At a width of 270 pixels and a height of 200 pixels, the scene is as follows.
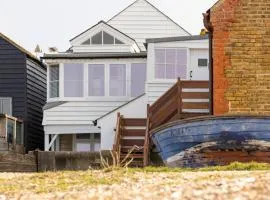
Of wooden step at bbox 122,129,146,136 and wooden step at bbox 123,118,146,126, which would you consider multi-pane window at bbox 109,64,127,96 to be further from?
wooden step at bbox 122,129,146,136

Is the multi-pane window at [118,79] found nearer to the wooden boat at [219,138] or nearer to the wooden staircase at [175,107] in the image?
the wooden staircase at [175,107]

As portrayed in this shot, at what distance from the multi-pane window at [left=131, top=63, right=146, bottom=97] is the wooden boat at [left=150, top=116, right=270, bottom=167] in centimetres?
1347

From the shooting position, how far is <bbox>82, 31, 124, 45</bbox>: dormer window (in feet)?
111

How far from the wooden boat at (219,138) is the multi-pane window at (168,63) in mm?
11457

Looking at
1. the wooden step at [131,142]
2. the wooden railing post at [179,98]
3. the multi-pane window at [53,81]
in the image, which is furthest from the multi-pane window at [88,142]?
the wooden railing post at [179,98]

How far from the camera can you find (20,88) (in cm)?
3616

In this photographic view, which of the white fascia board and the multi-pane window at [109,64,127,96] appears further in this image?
the multi-pane window at [109,64,127,96]

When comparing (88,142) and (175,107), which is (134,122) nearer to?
(175,107)

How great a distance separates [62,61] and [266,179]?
74.6 feet

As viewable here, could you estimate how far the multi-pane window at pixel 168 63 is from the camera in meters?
28.8

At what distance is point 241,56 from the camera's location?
18.0 metres

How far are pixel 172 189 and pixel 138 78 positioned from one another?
2233 cm

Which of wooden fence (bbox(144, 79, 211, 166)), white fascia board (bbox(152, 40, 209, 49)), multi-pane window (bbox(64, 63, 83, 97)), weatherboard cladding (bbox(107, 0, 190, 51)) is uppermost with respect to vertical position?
weatherboard cladding (bbox(107, 0, 190, 51))

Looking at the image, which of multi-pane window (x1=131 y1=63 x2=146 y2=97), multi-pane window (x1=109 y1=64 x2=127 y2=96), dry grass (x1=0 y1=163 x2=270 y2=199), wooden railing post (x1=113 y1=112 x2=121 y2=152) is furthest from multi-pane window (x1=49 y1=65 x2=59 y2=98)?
dry grass (x1=0 y1=163 x2=270 y2=199)
